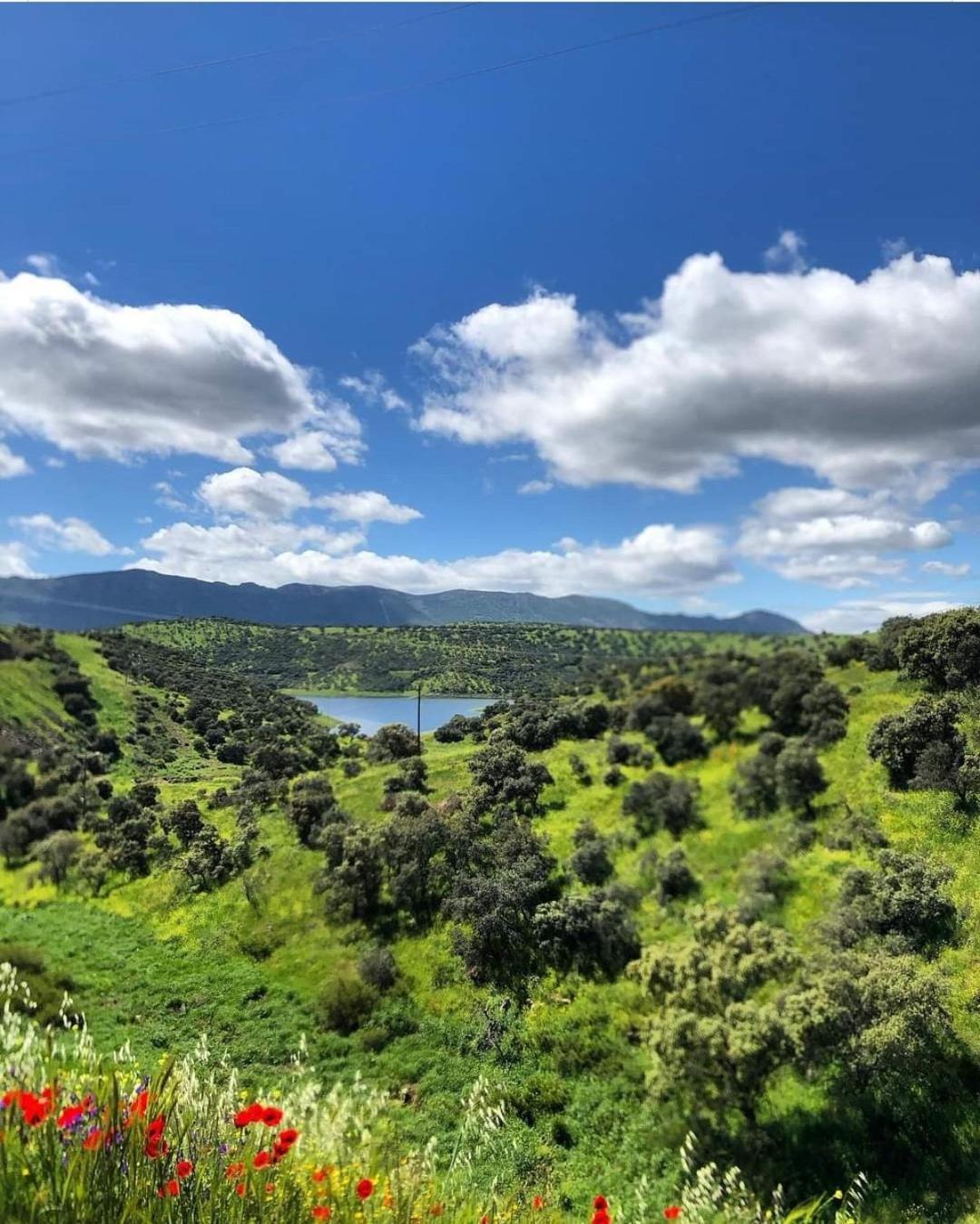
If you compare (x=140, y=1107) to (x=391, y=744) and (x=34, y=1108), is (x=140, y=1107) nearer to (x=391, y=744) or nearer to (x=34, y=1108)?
(x=34, y=1108)

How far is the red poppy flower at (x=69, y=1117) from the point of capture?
4.03 meters

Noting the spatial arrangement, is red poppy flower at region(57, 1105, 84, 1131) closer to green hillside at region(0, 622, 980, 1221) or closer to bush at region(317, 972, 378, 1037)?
green hillside at region(0, 622, 980, 1221)

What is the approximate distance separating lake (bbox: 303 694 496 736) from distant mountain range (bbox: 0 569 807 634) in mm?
3488

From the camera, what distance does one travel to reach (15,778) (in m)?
23.7

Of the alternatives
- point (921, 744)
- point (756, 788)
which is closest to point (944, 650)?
point (921, 744)

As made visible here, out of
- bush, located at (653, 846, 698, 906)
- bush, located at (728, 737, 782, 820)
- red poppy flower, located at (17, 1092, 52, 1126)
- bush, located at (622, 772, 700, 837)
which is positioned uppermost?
red poppy flower, located at (17, 1092, 52, 1126)

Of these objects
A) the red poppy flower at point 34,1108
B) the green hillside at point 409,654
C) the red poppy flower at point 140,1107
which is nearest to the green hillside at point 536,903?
the green hillside at point 409,654

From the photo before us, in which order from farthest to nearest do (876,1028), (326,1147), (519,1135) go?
1. (519,1135)
2. (876,1028)
3. (326,1147)

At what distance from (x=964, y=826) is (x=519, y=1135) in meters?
11.9

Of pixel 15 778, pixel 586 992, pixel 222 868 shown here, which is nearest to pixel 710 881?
pixel 586 992

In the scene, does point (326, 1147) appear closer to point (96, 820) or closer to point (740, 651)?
point (740, 651)

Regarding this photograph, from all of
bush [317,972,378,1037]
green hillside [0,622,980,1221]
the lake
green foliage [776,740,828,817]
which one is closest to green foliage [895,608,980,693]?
green hillside [0,622,980,1221]

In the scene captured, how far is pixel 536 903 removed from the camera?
792 inches

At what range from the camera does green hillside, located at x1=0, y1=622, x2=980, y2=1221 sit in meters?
13.4
